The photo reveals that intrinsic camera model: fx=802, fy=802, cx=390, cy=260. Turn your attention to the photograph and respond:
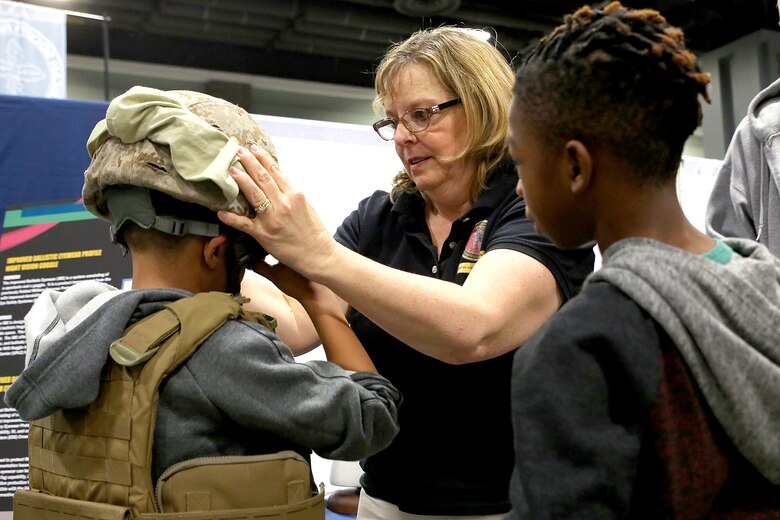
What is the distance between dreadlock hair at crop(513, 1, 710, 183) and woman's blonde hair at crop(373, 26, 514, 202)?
0.76m

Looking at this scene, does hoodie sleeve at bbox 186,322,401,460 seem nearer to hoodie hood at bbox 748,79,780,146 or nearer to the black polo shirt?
the black polo shirt

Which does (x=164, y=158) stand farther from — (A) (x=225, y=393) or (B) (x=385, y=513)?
(B) (x=385, y=513)

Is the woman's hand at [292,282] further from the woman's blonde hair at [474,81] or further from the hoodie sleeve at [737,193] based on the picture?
the hoodie sleeve at [737,193]

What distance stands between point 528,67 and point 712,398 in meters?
0.40

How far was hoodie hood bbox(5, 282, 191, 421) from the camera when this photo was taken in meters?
1.10

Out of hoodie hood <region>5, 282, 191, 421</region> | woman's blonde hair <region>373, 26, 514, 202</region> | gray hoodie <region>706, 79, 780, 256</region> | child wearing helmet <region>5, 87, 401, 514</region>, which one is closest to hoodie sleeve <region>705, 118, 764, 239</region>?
gray hoodie <region>706, 79, 780, 256</region>

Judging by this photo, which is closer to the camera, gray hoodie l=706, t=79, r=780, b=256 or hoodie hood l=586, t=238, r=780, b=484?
hoodie hood l=586, t=238, r=780, b=484

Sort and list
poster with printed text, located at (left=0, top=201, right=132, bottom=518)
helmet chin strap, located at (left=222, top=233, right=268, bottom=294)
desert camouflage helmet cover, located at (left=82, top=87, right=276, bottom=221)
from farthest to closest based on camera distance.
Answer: poster with printed text, located at (left=0, top=201, right=132, bottom=518), helmet chin strap, located at (left=222, top=233, right=268, bottom=294), desert camouflage helmet cover, located at (left=82, top=87, right=276, bottom=221)

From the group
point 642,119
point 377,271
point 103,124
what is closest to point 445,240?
point 377,271

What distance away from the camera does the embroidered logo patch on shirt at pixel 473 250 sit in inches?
60.8

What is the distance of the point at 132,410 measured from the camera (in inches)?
42.7

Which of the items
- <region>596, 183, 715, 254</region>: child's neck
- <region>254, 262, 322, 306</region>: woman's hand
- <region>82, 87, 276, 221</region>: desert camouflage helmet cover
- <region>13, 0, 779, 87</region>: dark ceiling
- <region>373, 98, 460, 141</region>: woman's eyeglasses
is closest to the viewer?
<region>596, 183, 715, 254</region>: child's neck

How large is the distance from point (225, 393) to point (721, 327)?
2.12 ft

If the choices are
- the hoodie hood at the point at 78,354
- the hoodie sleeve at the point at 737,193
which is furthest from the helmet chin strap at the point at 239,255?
the hoodie sleeve at the point at 737,193
